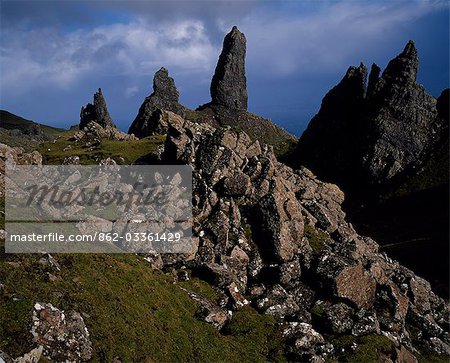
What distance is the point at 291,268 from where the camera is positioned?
160 feet

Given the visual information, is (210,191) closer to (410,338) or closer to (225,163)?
(225,163)

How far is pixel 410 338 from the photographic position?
47250 mm

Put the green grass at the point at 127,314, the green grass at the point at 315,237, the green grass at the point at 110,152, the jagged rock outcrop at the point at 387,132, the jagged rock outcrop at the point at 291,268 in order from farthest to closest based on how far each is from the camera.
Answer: the jagged rock outcrop at the point at 387,132 < the green grass at the point at 110,152 < the green grass at the point at 315,237 < the jagged rock outcrop at the point at 291,268 < the green grass at the point at 127,314

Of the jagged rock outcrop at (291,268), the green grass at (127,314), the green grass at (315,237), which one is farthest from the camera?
the green grass at (315,237)

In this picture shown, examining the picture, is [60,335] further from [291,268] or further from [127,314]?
[291,268]

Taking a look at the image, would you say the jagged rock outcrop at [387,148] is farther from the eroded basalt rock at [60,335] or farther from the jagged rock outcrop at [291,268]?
the eroded basalt rock at [60,335]

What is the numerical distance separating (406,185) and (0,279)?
134 m

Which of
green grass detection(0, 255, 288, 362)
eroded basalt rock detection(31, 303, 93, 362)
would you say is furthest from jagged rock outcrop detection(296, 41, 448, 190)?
eroded basalt rock detection(31, 303, 93, 362)

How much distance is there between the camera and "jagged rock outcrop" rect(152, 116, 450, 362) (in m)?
43.0

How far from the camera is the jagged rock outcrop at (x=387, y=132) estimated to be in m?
147

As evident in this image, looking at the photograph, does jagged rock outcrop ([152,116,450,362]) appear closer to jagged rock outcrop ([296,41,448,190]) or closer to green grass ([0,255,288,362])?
green grass ([0,255,288,362])

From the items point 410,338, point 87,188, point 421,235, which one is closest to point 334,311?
point 410,338

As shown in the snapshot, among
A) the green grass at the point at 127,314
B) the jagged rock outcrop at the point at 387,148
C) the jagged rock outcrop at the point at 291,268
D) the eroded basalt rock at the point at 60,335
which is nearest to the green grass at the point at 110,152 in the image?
the jagged rock outcrop at the point at 291,268

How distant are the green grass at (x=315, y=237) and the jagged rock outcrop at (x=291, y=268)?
0.16 meters
